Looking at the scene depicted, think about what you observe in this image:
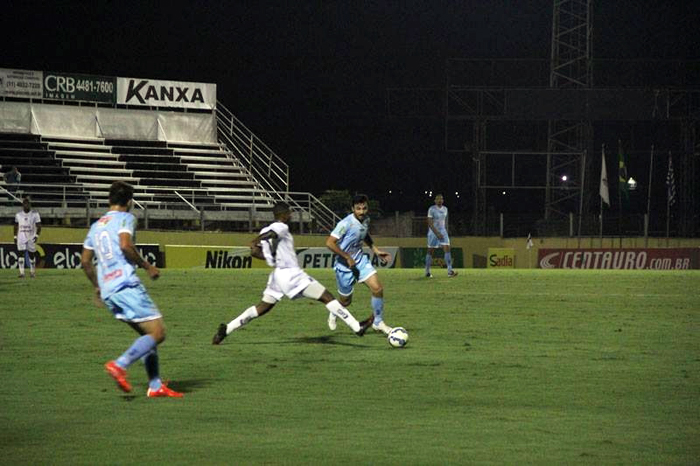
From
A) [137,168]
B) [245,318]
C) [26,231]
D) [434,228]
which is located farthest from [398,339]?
[137,168]

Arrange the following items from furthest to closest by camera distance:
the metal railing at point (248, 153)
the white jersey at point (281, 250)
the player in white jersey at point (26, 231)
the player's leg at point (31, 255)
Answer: the metal railing at point (248, 153) < the player in white jersey at point (26, 231) < the player's leg at point (31, 255) < the white jersey at point (281, 250)

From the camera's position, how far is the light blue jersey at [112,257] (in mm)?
10391

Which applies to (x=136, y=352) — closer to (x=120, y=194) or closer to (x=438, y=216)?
(x=120, y=194)

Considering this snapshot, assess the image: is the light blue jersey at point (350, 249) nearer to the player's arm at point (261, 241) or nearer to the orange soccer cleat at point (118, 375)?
the player's arm at point (261, 241)

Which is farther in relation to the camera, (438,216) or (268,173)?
(268,173)

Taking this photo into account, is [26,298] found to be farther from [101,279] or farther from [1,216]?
[1,216]

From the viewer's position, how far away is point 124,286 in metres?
10.4

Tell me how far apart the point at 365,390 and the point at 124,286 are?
2467mm

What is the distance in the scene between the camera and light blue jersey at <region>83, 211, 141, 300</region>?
10.4 m

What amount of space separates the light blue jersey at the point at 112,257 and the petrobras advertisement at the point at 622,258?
40.8 meters

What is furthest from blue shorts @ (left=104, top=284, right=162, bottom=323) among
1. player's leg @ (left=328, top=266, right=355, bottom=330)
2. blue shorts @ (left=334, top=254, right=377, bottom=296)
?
player's leg @ (left=328, top=266, right=355, bottom=330)

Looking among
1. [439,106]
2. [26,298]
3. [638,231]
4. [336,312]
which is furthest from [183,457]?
[439,106]

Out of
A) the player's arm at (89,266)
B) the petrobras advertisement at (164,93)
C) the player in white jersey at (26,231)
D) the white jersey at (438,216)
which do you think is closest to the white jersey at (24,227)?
the player in white jersey at (26,231)

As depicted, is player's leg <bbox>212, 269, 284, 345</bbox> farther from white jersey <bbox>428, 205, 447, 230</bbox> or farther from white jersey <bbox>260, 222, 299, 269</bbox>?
white jersey <bbox>428, 205, 447, 230</bbox>
